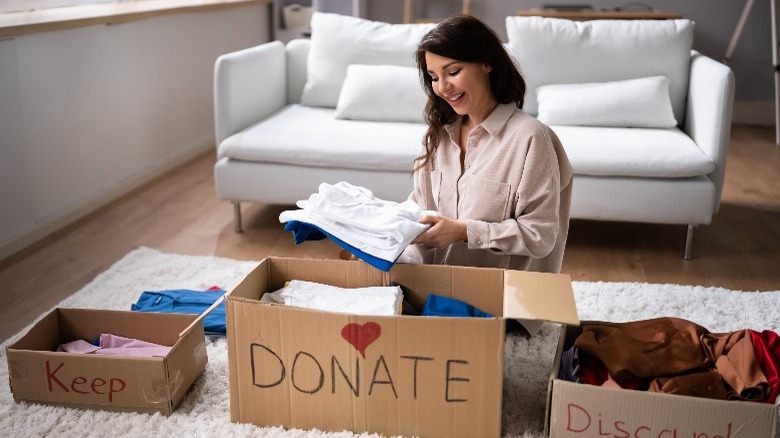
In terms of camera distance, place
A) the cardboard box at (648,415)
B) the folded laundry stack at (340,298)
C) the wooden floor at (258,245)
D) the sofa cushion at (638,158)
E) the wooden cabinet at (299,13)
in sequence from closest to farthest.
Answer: the cardboard box at (648,415)
the folded laundry stack at (340,298)
the wooden floor at (258,245)
the sofa cushion at (638,158)
the wooden cabinet at (299,13)

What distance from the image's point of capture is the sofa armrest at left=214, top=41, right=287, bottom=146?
119 inches

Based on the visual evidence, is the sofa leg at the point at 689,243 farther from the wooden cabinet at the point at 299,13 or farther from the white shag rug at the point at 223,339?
the wooden cabinet at the point at 299,13

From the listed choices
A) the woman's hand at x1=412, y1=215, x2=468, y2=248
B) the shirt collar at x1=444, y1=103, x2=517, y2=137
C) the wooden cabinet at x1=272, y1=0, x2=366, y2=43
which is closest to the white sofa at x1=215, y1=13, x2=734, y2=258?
the shirt collar at x1=444, y1=103, x2=517, y2=137

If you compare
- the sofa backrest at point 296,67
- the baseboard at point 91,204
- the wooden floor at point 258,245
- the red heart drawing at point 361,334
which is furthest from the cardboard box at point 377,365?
the sofa backrest at point 296,67

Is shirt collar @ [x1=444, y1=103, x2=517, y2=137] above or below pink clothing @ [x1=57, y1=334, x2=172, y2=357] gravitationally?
above

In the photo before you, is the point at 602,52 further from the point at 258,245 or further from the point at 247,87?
the point at 258,245

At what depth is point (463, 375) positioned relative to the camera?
1552 mm

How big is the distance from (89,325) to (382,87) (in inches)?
65.2

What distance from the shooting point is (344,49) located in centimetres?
343

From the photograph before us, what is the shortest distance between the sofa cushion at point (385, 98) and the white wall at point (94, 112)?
1.04m

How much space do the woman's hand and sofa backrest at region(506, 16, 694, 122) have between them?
65.6 inches

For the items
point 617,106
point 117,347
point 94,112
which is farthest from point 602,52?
point 117,347

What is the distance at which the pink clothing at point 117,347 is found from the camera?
74.2 inches

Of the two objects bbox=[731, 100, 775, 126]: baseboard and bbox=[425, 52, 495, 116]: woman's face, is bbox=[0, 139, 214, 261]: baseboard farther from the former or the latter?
bbox=[731, 100, 775, 126]: baseboard
